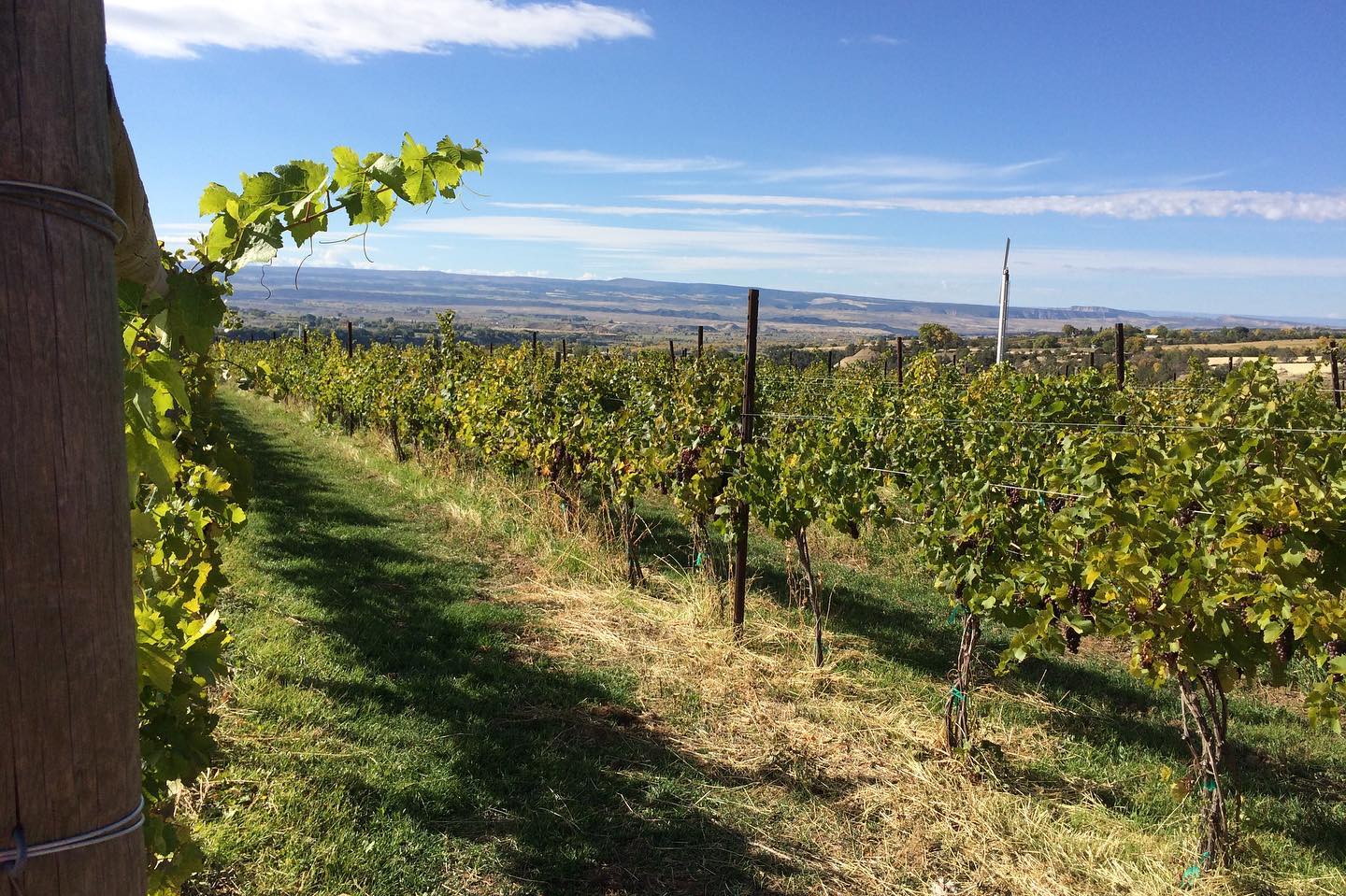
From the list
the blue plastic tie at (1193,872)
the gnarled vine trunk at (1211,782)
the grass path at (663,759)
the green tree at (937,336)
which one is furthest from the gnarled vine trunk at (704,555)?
the green tree at (937,336)

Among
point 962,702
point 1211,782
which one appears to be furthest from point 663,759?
point 1211,782

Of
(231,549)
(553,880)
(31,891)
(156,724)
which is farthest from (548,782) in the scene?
(231,549)

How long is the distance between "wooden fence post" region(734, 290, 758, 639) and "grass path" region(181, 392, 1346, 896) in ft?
0.65

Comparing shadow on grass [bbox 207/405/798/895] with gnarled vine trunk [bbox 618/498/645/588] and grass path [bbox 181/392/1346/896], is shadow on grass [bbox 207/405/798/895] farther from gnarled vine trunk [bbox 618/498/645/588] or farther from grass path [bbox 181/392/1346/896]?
gnarled vine trunk [bbox 618/498/645/588]

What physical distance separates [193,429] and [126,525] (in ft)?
7.26

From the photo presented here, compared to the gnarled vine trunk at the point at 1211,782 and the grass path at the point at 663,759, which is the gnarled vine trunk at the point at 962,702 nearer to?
the grass path at the point at 663,759

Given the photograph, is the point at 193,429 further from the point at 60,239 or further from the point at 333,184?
the point at 60,239

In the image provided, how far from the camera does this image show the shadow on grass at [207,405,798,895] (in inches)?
129

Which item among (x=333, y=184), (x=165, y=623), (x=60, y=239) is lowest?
(x=165, y=623)

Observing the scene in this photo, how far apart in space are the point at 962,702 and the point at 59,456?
4098mm

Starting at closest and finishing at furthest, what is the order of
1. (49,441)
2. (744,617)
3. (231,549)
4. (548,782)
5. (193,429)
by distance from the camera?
(49,441) → (193,429) → (548,782) → (744,617) → (231,549)

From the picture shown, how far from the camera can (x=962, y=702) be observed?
167 inches

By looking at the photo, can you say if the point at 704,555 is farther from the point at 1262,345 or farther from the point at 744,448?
the point at 1262,345

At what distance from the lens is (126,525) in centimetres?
100
